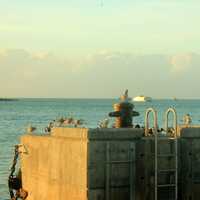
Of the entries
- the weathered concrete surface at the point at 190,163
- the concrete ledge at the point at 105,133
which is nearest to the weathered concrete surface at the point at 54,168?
the concrete ledge at the point at 105,133

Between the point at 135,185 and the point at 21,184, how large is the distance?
5.41 metres

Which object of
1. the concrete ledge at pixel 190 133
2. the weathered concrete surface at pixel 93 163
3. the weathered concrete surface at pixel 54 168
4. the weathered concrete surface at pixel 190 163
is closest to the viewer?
the weathered concrete surface at pixel 93 163

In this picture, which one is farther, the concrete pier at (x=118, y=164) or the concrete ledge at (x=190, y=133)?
the concrete ledge at (x=190, y=133)

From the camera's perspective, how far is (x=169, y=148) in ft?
49.3

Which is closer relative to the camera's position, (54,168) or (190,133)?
(190,133)

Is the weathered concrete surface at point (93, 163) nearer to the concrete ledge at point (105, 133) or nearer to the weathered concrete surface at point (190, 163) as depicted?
the concrete ledge at point (105, 133)

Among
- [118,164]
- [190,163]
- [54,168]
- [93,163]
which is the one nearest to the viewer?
[93,163]

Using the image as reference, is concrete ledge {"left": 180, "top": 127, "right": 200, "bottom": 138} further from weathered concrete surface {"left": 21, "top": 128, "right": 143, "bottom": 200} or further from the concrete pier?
weathered concrete surface {"left": 21, "top": 128, "right": 143, "bottom": 200}

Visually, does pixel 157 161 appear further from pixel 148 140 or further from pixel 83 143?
pixel 83 143

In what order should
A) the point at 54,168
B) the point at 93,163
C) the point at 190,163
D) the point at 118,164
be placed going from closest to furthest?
the point at 93,163, the point at 118,164, the point at 190,163, the point at 54,168

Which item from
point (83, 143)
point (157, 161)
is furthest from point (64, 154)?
point (157, 161)

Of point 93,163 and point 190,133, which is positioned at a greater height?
point 190,133

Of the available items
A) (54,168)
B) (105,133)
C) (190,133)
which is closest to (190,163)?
(190,133)

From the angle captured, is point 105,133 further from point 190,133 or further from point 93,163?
point 190,133
